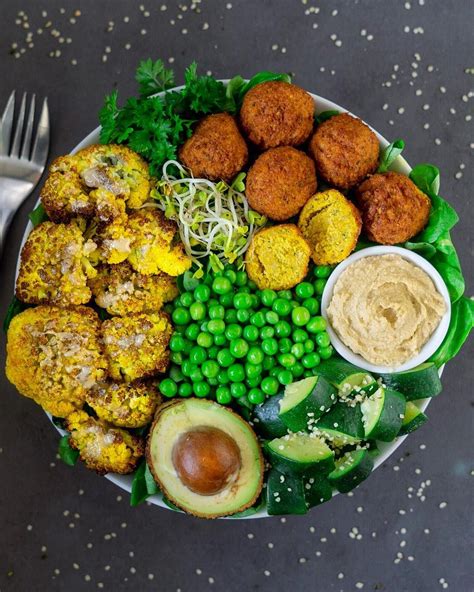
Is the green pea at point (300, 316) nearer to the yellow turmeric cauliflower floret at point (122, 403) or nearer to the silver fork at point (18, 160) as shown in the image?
the yellow turmeric cauliflower floret at point (122, 403)

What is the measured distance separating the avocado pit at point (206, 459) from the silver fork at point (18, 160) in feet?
4.56

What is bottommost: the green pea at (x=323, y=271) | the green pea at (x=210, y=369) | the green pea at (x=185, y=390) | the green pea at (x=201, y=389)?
the green pea at (x=185, y=390)

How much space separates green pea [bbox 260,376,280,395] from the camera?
2.67 m

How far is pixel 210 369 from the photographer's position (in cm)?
268

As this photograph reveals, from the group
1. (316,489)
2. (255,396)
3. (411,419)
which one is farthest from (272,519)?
(411,419)

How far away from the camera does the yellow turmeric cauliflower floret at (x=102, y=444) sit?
262 cm

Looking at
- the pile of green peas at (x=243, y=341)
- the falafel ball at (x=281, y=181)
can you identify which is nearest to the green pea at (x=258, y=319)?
the pile of green peas at (x=243, y=341)

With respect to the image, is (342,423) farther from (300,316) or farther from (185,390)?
(185,390)

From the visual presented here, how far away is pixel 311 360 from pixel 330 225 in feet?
1.87

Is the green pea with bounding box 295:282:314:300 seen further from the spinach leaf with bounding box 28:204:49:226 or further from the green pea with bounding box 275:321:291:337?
the spinach leaf with bounding box 28:204:49:226

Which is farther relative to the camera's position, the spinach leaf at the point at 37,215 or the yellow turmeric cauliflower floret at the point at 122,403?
the spinach leaf at the point at 37,215

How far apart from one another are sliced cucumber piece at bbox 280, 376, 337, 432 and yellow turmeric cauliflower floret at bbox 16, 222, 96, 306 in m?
0.95

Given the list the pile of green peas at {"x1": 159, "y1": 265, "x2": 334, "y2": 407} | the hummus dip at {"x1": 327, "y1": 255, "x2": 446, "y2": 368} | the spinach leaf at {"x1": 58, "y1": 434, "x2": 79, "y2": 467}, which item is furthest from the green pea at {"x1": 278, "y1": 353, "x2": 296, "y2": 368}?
the spinach leaf at {"x1": 58, "y1": 434, "x2": 79, "y2": 467}

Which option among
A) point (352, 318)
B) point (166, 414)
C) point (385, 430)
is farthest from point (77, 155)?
point (385, 430)
